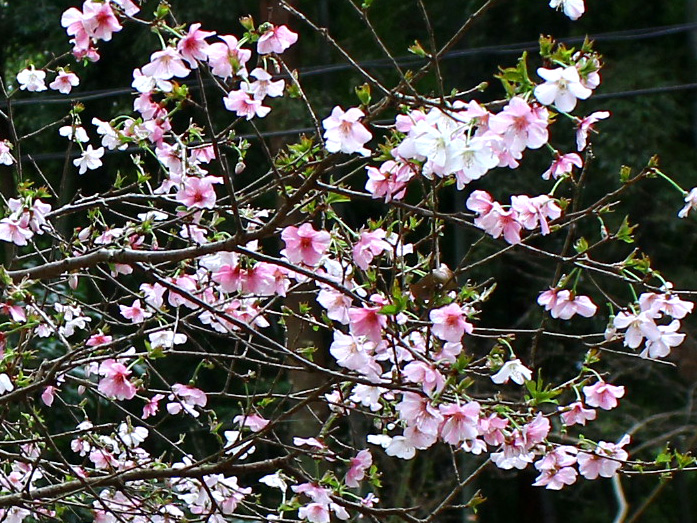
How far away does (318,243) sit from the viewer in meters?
1.76

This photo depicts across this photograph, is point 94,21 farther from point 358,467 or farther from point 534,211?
point 358,467

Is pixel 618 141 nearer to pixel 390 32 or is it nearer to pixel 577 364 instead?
pixel 577 364

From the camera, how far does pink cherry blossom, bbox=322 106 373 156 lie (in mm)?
1565

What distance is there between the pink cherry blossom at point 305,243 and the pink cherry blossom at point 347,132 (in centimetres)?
22

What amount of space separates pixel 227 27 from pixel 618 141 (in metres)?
3.16

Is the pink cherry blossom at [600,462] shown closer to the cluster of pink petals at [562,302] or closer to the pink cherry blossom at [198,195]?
the cluster of pink petals at [562,302]

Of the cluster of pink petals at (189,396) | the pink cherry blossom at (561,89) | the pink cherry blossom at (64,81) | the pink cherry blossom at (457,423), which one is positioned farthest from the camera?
the pink cherry blossom at (64,81)

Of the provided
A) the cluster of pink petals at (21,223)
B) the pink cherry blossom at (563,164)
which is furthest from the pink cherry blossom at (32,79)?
the pink cherry blossom at (563,164)

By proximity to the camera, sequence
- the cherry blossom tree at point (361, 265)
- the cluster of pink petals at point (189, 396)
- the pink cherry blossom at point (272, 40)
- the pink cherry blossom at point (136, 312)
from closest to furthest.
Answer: the cherry blossom tree at point (361, 265) → the pink cherry blossom at point (272, 40) → the cluster of pink petals at point (189, 396) → the pink cherry blossom at point (136, 312)

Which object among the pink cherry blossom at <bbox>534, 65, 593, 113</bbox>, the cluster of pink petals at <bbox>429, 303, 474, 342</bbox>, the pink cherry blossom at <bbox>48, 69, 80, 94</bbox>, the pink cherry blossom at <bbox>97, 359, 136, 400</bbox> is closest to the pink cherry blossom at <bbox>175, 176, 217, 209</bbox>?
the pink cherry blossom at <bbox>97, 359, 136, 400</bbox>

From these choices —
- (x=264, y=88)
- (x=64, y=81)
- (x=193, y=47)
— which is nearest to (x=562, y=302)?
(x=264, y=88)

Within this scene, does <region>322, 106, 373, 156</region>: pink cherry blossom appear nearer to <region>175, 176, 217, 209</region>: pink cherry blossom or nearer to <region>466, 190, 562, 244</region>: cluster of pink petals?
<region>466, 190, 562, 244</region>: cluster of pink petals

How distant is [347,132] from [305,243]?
0.26 metres

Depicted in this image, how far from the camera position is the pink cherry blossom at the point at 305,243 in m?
1.75
